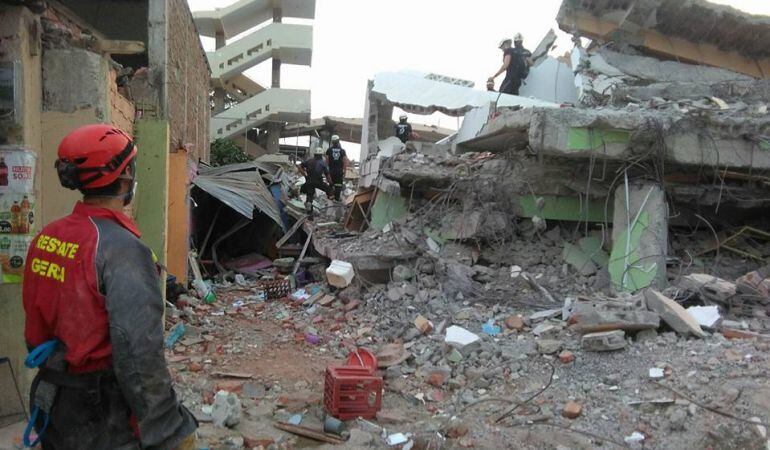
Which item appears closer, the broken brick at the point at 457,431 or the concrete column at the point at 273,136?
the broken brick at the point at 457,431

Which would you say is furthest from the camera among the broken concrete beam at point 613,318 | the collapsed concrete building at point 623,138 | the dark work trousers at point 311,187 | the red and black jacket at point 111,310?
the dark work trousers at point 311,187

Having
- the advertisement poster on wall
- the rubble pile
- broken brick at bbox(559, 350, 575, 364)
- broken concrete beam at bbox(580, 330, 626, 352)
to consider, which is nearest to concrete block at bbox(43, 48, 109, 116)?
the advertisement poster on wall

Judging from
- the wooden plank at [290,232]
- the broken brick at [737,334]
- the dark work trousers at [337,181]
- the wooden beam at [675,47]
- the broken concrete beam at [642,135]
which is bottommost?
the wooden plank at [290,232]

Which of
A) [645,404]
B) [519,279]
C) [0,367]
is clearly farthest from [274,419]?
[519,279]

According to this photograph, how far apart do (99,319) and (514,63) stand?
9.11 meters

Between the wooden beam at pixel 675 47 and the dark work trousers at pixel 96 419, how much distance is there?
9892 millimetres

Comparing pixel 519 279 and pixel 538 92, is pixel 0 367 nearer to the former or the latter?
pixel 519 279

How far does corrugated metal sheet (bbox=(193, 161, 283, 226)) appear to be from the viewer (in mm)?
9328

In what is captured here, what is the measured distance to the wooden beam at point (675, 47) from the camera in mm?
9812

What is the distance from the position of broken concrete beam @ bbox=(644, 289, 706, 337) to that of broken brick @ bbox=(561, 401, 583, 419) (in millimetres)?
1402

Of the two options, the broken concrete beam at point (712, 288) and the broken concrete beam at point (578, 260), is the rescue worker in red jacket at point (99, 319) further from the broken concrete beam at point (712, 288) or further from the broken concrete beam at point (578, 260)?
the broken concrete beam at point (578, 260)

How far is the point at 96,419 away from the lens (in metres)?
1.69

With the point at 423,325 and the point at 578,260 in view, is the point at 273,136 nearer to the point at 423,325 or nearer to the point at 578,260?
the point at 578,260

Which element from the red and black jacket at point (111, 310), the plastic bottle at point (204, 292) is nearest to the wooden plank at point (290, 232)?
the plastic bottle at point (204, 292)
